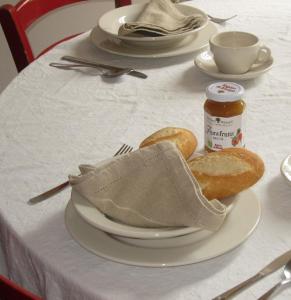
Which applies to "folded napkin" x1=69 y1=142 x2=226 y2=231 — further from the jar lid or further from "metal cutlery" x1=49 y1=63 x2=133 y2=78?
"metal cutlery" x1=49 y1=63 x2=133 y2=78

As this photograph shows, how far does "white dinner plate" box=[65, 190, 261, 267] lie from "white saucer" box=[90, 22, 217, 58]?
0.56 meters

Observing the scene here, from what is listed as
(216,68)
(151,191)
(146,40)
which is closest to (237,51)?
(216,68)

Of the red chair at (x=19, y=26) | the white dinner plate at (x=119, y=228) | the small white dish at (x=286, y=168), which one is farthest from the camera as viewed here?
the red chair at (x=19, y=26)

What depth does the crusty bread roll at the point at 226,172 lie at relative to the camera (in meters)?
0.72

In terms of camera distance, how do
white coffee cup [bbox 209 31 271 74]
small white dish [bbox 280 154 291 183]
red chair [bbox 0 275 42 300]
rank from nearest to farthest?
red chair [bbox 0 275 42 300]
small white dish [bbox 280 154 291 183]
white coffee cup [bbox 209 31 271 74]

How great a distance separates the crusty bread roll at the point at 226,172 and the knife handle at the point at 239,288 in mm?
117

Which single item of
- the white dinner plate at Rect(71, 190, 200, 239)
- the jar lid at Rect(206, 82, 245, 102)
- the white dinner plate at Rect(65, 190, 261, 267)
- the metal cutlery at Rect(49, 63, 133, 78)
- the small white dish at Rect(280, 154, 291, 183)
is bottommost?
the small white dish at Rect(280, 154, 291, 183)

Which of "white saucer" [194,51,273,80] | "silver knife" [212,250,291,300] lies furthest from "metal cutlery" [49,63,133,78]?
"silver knife" [212,250,291,300]

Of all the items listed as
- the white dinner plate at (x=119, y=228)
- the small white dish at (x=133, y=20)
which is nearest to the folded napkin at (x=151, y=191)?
the white dinner plate at (x=119, y=228)

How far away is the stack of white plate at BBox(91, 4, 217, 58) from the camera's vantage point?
122 cm

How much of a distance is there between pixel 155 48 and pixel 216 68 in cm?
16

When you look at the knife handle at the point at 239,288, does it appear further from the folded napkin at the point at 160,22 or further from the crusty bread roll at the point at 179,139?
the folded napkin at the point at 160,22

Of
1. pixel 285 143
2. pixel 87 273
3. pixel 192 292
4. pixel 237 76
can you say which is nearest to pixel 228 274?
pixel 192 292

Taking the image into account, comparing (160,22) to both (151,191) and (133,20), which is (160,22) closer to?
(133,20)
